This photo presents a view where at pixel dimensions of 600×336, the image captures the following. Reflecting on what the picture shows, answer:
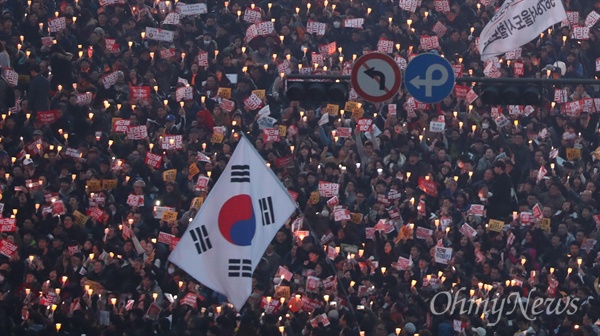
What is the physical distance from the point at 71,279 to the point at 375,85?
241 inches

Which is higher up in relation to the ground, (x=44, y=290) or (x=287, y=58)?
(x=287, y=58)

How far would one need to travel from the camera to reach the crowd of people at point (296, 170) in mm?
23469

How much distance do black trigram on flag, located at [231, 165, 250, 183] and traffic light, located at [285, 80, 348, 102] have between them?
42.2 inches

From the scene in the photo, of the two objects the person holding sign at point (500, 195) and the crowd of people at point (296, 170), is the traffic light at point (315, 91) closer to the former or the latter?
the crowd of people at point (296, 170)

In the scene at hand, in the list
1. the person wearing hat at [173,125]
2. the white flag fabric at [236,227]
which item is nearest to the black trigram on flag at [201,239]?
the white flag fabric at [236,227]

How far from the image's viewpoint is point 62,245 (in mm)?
24734

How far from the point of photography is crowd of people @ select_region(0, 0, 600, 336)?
924 inches

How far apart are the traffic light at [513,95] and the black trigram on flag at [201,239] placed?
12.7 feet

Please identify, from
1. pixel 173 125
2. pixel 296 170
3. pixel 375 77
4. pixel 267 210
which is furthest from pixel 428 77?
pixel 173 125

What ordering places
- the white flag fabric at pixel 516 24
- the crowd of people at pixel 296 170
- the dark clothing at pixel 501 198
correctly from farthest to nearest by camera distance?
the white flag fabric at pixel 516 24, the dark clothing at pixel 501 198, the crowd of people at pixel 296 170

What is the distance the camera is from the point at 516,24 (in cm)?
2806

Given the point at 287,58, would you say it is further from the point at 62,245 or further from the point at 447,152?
the point at 62,245

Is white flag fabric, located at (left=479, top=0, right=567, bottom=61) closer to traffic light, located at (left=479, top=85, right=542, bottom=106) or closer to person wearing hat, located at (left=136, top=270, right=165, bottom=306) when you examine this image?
traffic light, located at (left=479, top=85, right=542, bottom=106)

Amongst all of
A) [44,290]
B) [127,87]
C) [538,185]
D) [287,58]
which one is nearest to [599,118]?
[538,185]
